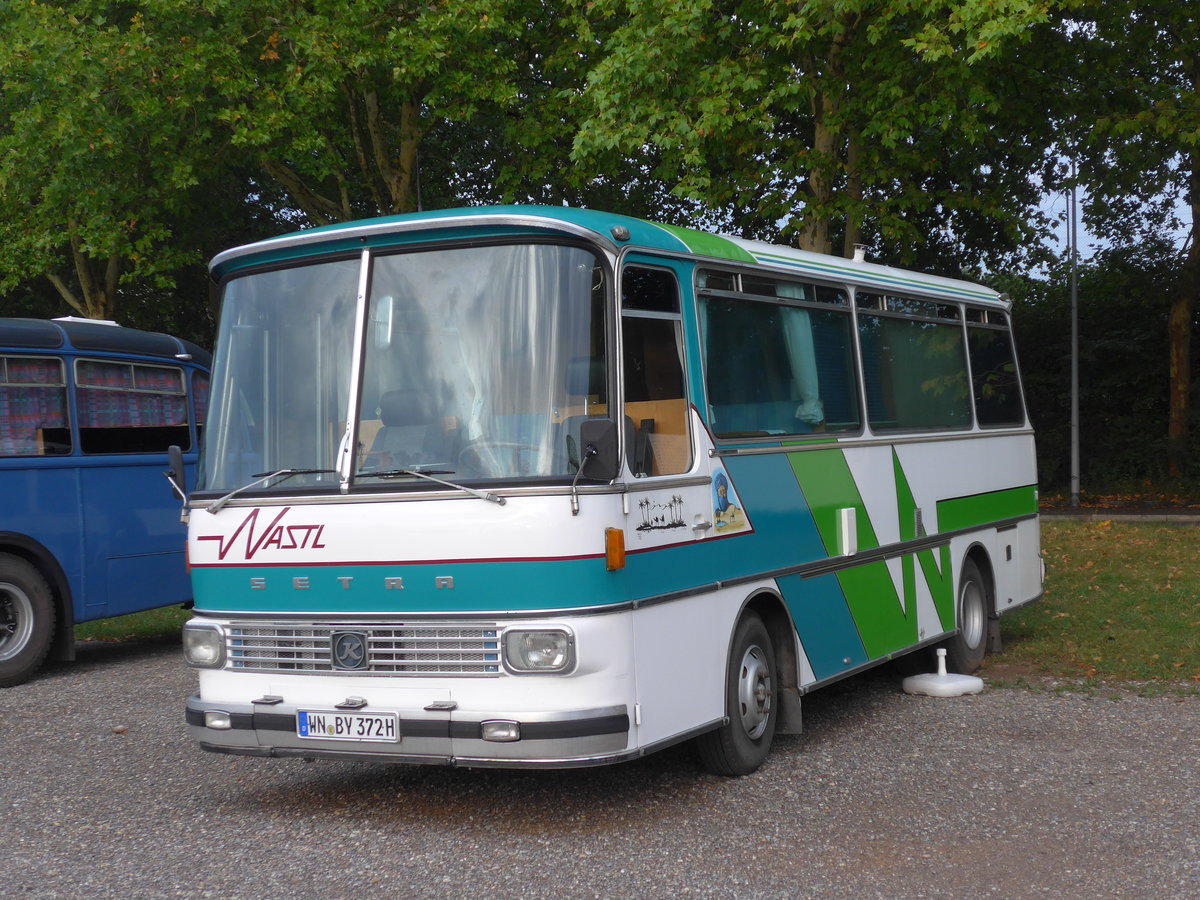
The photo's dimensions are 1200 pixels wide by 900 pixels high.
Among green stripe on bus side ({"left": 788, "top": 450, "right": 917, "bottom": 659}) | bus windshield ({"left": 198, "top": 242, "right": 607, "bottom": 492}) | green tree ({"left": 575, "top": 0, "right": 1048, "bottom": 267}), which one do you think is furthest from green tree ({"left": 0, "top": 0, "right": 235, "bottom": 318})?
bus windshield ({"left": 198, "top": 242, "right": 607, "bottom": 492})

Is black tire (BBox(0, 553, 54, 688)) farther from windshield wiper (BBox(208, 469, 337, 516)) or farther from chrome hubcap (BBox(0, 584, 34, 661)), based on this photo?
windshield wiper (BBox(208, 469, 337, 516))

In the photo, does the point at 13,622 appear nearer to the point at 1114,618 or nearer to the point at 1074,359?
the point at 1114,618

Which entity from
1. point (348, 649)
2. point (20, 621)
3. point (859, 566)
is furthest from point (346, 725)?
point (20, 621)

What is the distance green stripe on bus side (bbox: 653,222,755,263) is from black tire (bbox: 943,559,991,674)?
405cm

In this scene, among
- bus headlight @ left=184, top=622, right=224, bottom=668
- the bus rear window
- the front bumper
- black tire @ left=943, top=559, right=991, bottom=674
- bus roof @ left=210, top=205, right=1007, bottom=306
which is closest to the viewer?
the front bumper

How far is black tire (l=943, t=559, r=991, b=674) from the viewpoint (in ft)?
36.9

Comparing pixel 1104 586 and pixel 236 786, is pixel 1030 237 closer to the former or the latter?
pixel 1104 586

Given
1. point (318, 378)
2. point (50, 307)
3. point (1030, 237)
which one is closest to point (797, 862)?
point (318, 378)

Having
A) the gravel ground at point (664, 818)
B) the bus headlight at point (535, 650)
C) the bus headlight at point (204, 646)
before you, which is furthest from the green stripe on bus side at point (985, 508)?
the bus headlight at point (204, 646)

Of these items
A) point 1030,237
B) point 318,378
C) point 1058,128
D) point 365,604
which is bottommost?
point 365,604

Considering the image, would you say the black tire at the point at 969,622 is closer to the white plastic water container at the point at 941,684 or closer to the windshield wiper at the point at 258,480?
the white plastic water container at the point at 941,684

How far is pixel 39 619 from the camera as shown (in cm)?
1215

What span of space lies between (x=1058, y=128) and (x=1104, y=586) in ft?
32.8

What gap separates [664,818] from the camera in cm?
698
